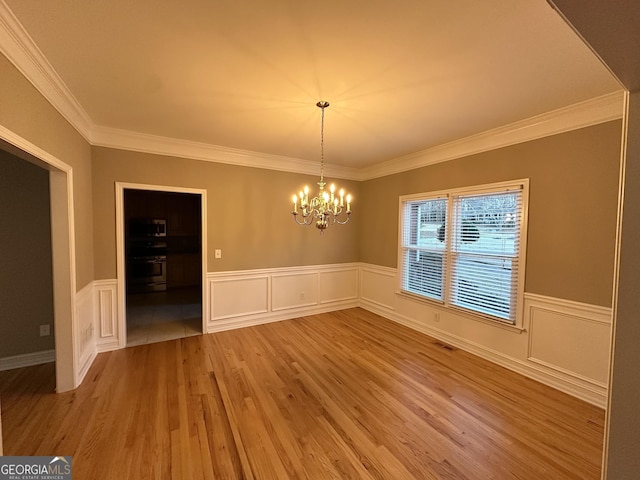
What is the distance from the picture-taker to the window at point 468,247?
306cm

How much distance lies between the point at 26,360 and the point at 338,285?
4.30 m

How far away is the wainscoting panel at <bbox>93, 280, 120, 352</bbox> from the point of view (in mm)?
3336

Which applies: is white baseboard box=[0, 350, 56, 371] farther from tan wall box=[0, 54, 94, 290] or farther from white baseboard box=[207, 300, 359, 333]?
white baseboard box=[207, 300, 359, 333]

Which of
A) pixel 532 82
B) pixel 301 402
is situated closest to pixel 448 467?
pixel 301 402

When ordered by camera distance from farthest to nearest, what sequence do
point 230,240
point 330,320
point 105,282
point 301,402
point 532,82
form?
point 330,320, point 230,240, point 105,282, point 301,402, point 532,82

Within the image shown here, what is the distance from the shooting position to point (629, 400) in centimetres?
101

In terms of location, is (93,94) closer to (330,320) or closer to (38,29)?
(38,29)

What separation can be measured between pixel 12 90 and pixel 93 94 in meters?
0.83

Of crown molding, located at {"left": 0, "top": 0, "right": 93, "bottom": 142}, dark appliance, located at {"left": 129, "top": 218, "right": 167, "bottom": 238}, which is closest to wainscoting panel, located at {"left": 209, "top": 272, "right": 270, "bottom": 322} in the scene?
crown molding, located at {"left": 0, "top": 0, "right": 93, "bottom": 142}

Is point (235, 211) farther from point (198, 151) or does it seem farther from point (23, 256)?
point (23, 256)

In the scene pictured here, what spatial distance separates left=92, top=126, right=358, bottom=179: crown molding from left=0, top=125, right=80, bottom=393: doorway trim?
988 mm

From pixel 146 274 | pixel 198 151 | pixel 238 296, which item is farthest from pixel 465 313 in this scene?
pixel 146 274

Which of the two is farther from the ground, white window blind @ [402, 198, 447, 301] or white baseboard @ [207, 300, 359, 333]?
white window blind @ [402, 198, 447, 301]

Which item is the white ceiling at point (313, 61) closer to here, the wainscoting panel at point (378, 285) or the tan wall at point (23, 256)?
the tan wall at point (23, 256)
